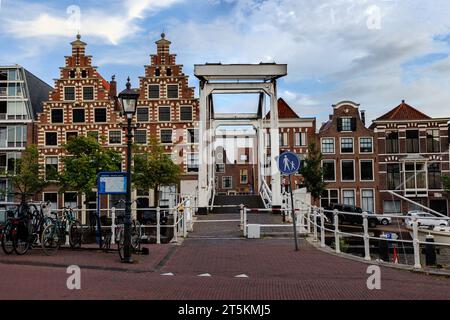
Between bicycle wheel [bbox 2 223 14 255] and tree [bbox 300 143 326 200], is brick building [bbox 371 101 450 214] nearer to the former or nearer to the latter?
tree [bbox 300 143 326 200]

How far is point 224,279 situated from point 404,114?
42.3 meters

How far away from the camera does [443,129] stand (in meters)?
46.0

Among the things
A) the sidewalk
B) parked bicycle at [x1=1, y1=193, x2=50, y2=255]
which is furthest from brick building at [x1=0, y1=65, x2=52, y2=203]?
the sidewalk

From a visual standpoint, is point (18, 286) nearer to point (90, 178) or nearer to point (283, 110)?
point (90, 178)

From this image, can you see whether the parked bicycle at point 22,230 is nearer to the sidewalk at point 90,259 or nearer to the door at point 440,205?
the sidewalk at point 90,259

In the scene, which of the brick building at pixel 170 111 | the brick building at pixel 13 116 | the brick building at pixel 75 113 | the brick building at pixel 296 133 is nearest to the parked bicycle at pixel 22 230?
the brick building at pixel 170 111

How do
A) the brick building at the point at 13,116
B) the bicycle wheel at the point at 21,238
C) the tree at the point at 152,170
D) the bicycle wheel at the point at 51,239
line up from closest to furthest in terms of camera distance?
the bicycle wheel at the point at 21,238 → the bicycle wheel at the point at 51,239 → the tree at the point at 152,170 → the brick building at the point at 13,116

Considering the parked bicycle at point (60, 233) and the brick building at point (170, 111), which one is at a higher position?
the brick building at point (170, 111)

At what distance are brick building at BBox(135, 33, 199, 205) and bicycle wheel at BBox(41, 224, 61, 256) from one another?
3012 cm

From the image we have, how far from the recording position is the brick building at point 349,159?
46125 millimetres

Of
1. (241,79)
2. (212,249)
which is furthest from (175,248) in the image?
(241,79)

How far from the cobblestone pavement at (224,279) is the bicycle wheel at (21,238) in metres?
0.63

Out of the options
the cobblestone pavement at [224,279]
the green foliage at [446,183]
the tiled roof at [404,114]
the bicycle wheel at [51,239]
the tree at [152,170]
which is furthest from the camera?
the tiled roof at [404,114]

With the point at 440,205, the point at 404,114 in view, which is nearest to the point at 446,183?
the point at 440,205
